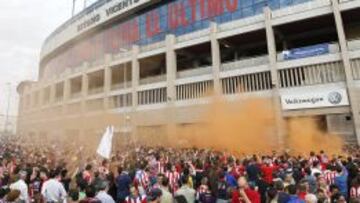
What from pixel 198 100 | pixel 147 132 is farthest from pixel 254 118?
pixel 147 132

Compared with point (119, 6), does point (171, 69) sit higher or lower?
lower

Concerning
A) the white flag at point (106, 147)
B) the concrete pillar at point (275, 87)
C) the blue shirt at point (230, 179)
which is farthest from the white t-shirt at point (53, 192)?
the concrete pillar at point (275, 87)

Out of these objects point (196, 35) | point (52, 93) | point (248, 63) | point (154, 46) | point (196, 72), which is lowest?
point (248, 63)

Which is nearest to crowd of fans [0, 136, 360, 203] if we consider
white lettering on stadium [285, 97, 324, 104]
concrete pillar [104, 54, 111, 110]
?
white lettering on stadium [285, 97, 324, 104]

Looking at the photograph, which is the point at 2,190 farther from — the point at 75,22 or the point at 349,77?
the point at 75,22

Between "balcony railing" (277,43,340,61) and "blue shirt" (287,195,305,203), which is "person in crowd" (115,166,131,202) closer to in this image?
"blue shirt" (287,195,305,203)

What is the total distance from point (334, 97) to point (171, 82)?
15.7 m

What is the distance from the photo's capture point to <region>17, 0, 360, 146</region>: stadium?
23.0 meters

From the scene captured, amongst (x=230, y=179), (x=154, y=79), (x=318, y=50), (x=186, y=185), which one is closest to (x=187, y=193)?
(x=186, y=185)

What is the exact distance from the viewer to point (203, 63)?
36594 millimetres

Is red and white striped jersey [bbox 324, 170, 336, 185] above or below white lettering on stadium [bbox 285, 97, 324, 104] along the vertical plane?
below

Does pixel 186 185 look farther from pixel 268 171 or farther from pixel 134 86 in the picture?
pixel 134 86

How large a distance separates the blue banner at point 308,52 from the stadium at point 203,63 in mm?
79

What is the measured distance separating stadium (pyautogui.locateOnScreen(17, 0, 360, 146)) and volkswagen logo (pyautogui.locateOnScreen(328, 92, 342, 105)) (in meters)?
0.07
